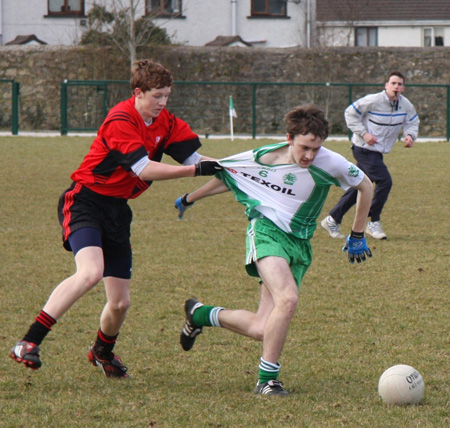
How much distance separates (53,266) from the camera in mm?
8789

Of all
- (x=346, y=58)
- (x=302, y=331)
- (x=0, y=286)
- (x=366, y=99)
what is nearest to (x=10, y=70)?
(x=346, y=58)

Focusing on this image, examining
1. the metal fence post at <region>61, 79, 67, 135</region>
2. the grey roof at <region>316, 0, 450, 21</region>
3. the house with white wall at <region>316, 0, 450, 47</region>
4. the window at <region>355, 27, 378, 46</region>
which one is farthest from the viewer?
the window at <region>355, 27, 378, 46</region>

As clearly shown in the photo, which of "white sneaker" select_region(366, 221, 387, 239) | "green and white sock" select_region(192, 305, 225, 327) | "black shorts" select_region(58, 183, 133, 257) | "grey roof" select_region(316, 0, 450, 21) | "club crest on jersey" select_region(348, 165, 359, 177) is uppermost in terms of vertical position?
"grey roof" select_region(316, 0, 450, 21)

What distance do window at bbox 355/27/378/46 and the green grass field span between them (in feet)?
134

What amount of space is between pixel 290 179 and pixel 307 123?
1.25 feet

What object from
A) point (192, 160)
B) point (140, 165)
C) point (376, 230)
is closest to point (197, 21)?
point (376, 230)

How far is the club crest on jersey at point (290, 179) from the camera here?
4980mm

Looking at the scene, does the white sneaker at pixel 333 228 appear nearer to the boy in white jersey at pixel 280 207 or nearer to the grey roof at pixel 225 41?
the boy in white jersey at pixel 280 207

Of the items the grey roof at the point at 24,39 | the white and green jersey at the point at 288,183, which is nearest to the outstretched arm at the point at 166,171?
the white and green jersey at the point at 288,183

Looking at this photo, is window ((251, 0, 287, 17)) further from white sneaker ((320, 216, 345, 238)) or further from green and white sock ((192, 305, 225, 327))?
green and white sock ((192, 305, 225, 327))

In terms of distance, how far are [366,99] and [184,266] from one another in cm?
369

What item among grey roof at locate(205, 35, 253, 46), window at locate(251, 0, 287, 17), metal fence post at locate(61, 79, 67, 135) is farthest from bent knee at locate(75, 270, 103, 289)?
window at locate(251, 0, 287, 17)

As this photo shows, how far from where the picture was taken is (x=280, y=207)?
502 centimetres

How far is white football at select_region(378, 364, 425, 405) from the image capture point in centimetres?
461
